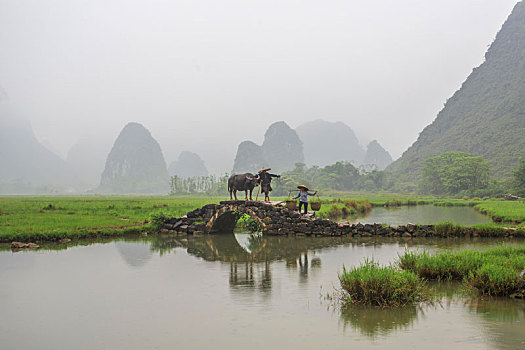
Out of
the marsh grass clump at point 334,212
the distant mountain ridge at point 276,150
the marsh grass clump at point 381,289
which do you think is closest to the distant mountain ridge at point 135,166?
the distant mountain ridge at point 276,150

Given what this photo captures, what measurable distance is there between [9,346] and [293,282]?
500 cm

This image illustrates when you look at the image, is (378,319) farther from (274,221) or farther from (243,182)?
(243,182)

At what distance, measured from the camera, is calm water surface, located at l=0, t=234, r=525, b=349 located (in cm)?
532

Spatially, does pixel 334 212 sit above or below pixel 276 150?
below

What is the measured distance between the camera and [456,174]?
174ft

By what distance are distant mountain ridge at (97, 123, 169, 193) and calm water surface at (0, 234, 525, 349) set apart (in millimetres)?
141468

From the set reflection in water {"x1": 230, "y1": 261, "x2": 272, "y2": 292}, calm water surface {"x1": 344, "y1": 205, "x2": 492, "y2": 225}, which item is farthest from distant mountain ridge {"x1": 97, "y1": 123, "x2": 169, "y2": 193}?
reflection in water {"x1": 230, "y1": 261, "x2": 272, "y2": 292}

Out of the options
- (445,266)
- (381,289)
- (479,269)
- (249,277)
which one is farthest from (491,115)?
(381,289)

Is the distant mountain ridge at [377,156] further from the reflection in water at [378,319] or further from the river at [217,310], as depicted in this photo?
the reflection in water at [378,319]

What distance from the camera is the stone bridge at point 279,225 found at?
50.8 feet

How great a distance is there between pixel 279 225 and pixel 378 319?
10308 millimetres

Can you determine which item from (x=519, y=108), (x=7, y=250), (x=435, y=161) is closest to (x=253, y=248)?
(x=7, y=250)

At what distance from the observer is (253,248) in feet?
43.7

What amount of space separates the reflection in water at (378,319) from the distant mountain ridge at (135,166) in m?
146
